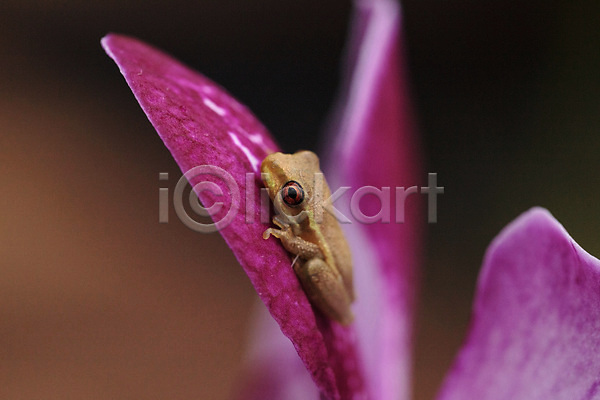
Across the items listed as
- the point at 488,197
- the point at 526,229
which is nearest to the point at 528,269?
the point at 526,229

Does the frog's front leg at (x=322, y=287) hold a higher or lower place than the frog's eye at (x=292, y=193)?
lower

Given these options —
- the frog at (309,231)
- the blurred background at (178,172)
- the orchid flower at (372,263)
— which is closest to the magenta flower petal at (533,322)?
the orchid flower at (372,263)

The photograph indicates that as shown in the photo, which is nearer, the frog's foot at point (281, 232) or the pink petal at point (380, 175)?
the frog's foot at point (281, 232)

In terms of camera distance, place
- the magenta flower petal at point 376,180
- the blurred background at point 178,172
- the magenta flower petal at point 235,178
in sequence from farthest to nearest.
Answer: the blurred background at point 178,172 → the magenta flower petal at point 376,180 → the magenta flower petal at point 235,178

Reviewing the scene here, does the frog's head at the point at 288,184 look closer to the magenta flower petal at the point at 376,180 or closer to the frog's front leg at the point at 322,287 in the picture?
the frog's front leg at the point at 322,287

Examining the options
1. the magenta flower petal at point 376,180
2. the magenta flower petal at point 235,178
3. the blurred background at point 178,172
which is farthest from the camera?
the blurred background at point 178,172

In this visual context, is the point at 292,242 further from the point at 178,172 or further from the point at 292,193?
the point at 178,172

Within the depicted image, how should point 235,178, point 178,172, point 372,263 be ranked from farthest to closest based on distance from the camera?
point 178,172 < point 372,263 < point 235,178

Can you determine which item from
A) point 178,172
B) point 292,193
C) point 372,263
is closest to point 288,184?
point 292,193
